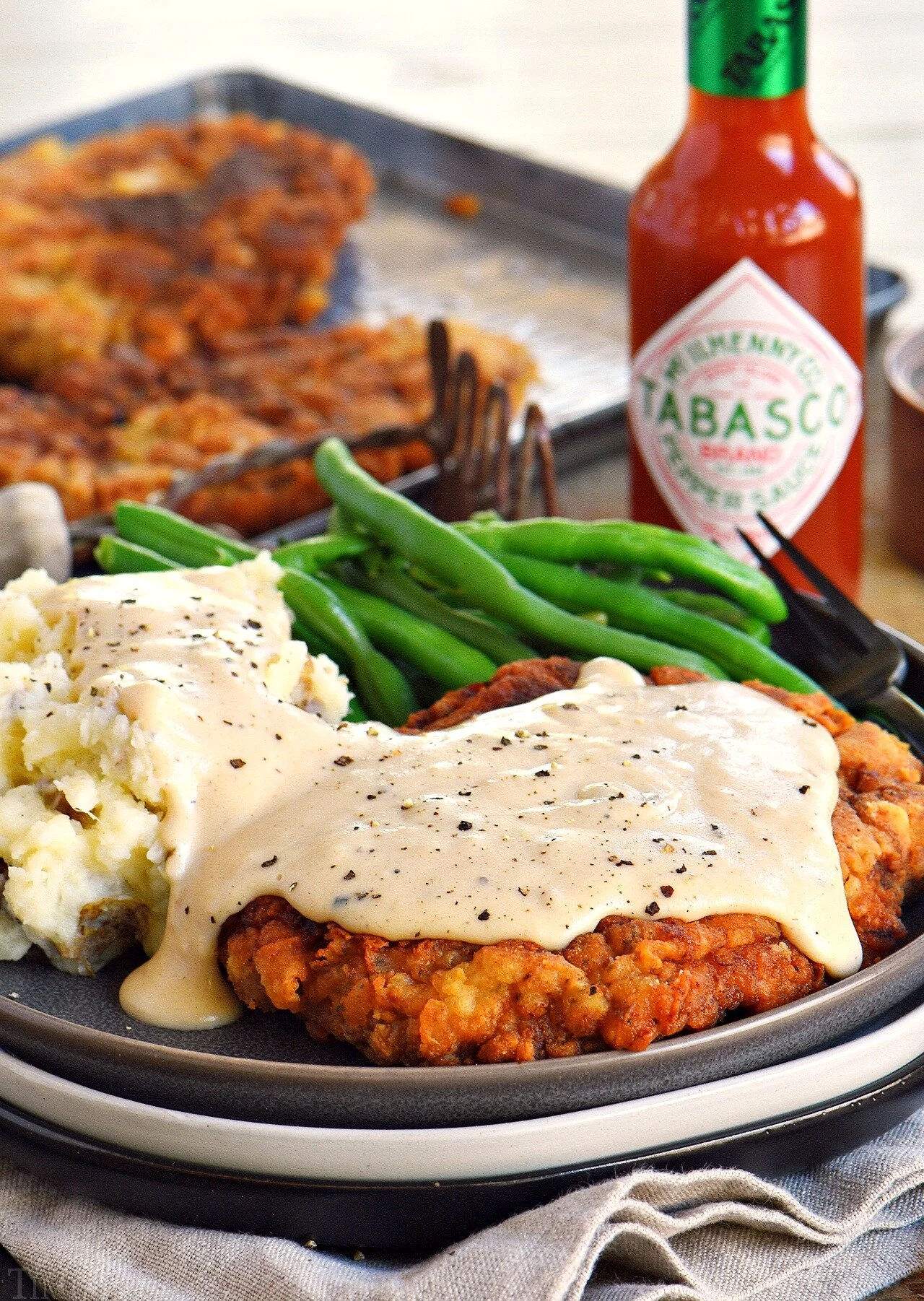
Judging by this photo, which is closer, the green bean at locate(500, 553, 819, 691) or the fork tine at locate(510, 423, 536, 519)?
the green bean at locate(500, 553, 819, 691)

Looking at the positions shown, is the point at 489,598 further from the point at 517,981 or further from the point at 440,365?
the point at 440,365

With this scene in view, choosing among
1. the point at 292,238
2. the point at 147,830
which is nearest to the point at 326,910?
the point at 147,830

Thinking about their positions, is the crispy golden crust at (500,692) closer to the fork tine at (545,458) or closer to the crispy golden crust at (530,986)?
the crispy golden crust at (530,986)

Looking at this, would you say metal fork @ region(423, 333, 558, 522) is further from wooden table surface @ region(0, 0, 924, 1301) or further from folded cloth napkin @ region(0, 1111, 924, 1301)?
wooden table surface @ region(0, 0, 924, 1301)

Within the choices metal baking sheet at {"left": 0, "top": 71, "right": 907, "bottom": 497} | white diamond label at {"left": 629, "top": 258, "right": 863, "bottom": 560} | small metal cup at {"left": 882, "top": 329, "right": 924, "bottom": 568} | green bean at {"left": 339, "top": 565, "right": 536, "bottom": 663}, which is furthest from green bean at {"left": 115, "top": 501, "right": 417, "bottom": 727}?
metal baking sheet at {"left": 0, "top": 71, "right": 907, "bottom": 497}

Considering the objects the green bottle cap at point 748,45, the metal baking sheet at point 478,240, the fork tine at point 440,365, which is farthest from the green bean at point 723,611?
the metal baking sheet at point 478,240

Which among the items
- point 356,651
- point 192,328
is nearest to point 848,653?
point 356,651

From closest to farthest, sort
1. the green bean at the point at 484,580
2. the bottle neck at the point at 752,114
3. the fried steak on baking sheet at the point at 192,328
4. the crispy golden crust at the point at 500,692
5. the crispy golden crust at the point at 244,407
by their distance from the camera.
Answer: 1. the crispy golden crust at the point at 500,692
2. the green bean at the point at 484,580
3. the bottle neck at the point at 752,114
4. the crispy golden crust at the point at 244,407
5. the fried steak on baking sheet at the point at 192,328

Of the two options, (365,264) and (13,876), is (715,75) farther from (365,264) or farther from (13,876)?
(365,264)
